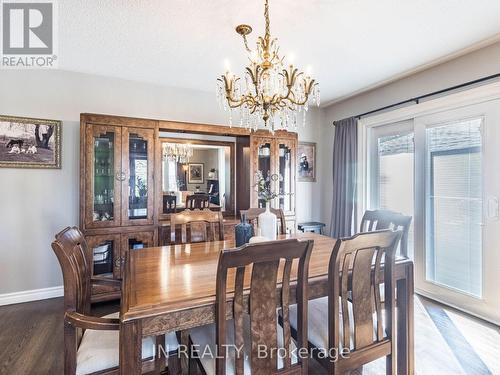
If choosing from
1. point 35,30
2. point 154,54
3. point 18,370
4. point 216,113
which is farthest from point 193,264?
point 216,113

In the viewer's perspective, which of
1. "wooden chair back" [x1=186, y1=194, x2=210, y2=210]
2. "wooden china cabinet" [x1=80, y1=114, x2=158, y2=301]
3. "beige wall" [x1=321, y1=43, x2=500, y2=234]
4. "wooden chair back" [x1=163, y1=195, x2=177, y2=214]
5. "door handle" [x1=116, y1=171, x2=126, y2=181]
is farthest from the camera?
"wooden chair back" [x1=186, y1=194, x2=210, y2=210]

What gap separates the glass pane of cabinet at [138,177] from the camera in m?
3.01

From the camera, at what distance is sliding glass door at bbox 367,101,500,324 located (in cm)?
246

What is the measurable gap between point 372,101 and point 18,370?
4385mm

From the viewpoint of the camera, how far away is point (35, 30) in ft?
7.36

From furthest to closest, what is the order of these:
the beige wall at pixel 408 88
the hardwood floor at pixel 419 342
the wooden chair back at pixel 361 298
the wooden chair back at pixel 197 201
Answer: the wooden chair back at pixel 197 201, the beige wall at pixel 408 88, the hardwood floor at pixel 419 342, the wooden chair back at pixel 361 298

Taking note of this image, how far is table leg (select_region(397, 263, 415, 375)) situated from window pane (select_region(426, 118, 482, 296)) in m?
1.46

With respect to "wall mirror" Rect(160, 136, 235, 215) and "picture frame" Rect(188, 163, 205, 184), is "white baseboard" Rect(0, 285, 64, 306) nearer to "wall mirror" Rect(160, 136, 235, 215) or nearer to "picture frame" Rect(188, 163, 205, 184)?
"wall mirror" Rect(160, 136, 235, 215)

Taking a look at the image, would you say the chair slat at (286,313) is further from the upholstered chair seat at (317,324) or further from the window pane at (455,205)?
the window pane at (455,205)

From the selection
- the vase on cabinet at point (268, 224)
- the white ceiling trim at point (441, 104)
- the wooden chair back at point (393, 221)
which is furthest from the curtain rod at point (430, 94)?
the vase on cabinet at point (268, 224)

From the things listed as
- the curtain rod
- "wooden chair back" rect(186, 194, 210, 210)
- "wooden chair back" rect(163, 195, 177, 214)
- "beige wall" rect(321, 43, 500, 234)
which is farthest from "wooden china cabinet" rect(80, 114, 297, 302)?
the curtain rod

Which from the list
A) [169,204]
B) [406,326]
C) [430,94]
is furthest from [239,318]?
[430,94]

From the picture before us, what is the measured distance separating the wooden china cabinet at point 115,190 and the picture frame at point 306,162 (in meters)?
2.29

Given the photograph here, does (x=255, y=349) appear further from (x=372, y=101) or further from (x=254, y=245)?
(x=372, y=101)
